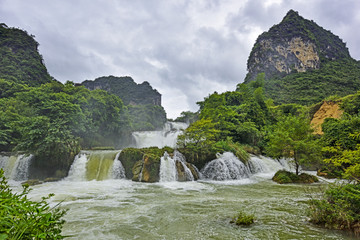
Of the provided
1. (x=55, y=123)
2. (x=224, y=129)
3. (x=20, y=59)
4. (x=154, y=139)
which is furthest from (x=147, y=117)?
(x=55, y=123)

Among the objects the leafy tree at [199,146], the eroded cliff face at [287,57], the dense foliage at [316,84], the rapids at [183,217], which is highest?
the eroded cliff face at [287,57]

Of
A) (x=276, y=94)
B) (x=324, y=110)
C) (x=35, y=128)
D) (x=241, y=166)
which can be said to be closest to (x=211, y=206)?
(x=241, y=166)

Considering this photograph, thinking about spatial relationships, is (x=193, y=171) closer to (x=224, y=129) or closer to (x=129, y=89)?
(x=224, y=129)

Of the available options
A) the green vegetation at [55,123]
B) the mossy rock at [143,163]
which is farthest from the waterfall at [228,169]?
the green vegetation at [55,123]

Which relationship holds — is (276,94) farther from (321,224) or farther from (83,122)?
(321,224)

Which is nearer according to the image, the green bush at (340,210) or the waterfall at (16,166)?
the green bush at (340,210)

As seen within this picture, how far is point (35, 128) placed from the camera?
45.8ft

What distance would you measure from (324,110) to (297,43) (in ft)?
192

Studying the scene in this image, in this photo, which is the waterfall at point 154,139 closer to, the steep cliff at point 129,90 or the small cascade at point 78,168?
the small cascade at point 78,168

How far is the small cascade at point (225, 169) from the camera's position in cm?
1443

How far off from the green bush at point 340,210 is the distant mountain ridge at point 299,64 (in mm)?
49992

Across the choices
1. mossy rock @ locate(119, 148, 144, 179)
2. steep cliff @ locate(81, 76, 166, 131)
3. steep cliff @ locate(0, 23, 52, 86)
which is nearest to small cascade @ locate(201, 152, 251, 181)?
mossy rock @ locate(119, 148, 144, 179)

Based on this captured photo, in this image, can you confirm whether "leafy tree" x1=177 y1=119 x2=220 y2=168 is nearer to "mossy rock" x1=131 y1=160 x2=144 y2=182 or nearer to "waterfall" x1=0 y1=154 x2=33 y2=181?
"mossy rock" x1=131 y1=160 x2=144 y2=182

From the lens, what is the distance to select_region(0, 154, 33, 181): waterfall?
13570 millimetres
